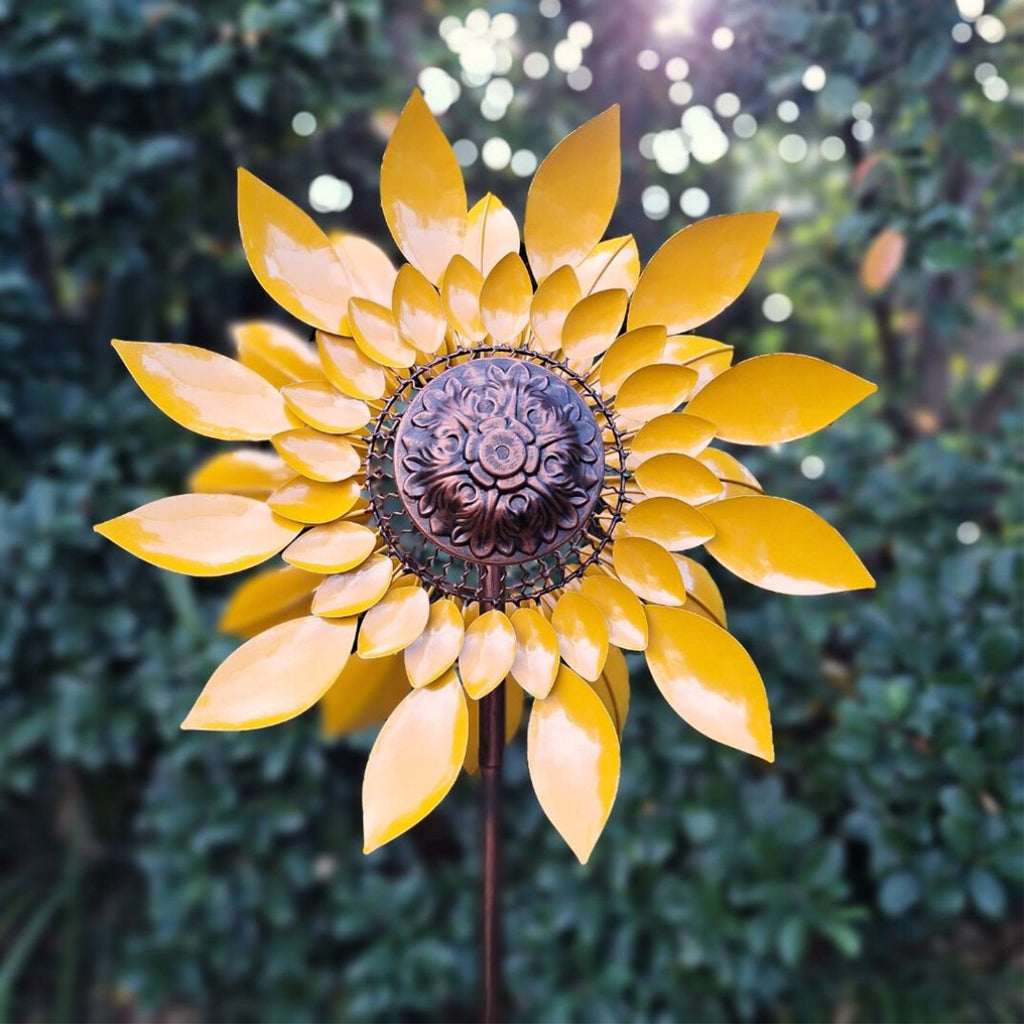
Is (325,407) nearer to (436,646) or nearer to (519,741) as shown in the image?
(436,646)

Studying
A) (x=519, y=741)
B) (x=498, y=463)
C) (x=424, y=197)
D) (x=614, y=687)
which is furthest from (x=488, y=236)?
(x=519, y=741)

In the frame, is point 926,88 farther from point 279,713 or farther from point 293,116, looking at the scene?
point 279,713

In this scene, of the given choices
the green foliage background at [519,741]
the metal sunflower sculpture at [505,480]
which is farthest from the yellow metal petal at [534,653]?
the green foliage background at [519,741]

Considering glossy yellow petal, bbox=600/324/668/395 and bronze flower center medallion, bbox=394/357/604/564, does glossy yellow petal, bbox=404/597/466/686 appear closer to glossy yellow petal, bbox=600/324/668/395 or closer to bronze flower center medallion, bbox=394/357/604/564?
bronze flower center medallion, bbox=394/357/604/564

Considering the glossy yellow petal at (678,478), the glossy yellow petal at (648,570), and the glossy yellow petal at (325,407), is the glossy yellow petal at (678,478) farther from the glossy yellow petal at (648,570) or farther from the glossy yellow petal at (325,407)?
the glossy yellow petal at (325,407)

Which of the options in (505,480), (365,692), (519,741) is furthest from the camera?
(519,741)

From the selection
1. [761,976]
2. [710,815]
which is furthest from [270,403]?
[761,976]
